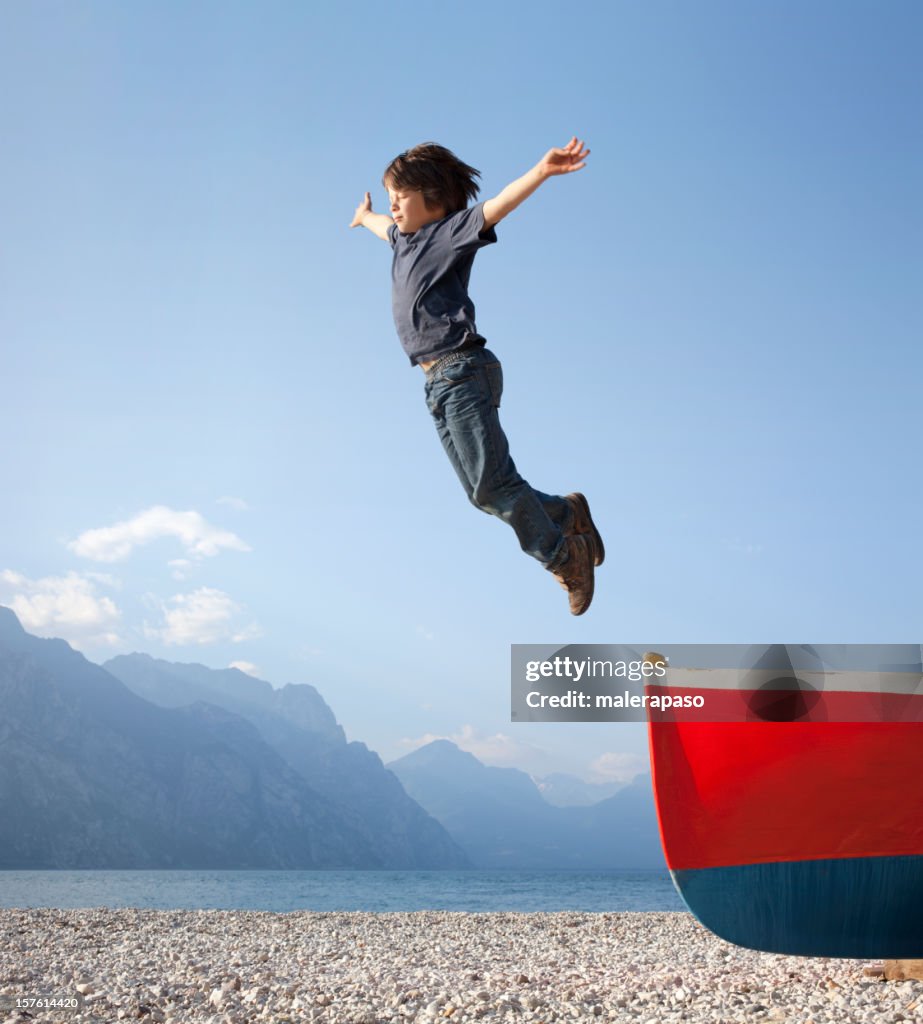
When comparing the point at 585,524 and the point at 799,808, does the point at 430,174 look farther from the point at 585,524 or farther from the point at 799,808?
the point at 799,808

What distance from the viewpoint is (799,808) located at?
5.03m

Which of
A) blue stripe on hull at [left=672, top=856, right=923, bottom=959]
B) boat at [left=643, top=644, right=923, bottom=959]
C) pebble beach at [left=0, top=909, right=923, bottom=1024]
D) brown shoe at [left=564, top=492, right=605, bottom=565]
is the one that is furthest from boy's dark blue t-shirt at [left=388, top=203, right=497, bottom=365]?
pebble beach at [left=0, top=909, right=923, bottom=1024]

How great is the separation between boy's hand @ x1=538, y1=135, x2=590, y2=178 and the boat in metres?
2.71

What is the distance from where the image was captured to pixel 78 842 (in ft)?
357

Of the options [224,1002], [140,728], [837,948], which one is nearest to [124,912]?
[224,1002]

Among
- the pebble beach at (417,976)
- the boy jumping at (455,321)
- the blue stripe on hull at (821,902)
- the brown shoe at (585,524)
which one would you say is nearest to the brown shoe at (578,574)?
the brown shoe at (585,524)

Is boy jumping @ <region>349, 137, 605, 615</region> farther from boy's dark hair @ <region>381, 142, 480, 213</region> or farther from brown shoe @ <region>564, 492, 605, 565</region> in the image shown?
brown shoe @ <region>564, 492, 605, 565</region>

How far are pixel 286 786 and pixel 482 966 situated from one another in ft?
435

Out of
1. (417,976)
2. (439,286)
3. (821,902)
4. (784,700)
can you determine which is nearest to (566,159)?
(439,286)

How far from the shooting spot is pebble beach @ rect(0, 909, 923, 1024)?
6145mm

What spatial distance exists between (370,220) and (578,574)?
2.32 m

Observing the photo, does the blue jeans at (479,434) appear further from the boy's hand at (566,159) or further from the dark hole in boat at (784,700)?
the dark hole in boat at (784,700)

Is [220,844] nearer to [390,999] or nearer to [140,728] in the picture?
[140,728]

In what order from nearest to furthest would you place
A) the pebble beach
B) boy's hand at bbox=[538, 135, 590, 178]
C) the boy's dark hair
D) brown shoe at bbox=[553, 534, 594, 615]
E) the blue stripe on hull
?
boy's hand at bbox=[538, 135, 590, 178], the boy's dark hair, brown shoe at bbox=[553, 534, 594, 615], the blue stripe on hull, the pebble beach
